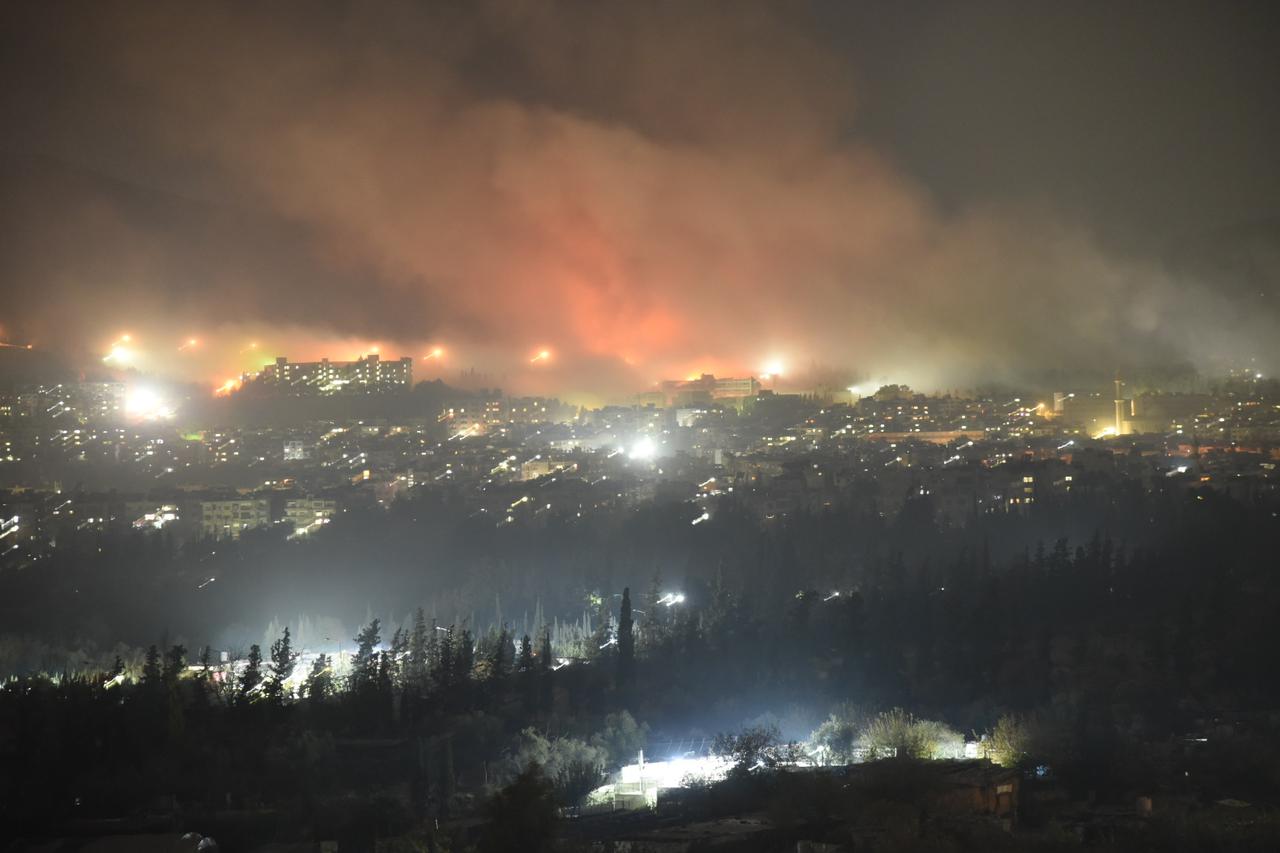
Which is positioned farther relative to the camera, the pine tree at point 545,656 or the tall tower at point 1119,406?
the tall tower at point 1119,406

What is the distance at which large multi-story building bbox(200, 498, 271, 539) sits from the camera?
2744 cm

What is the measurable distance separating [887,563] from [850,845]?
10.8 meters

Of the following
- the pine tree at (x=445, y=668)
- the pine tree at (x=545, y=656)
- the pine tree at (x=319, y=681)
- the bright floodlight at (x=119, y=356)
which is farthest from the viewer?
the bright floodlight at (x=119, y=356)

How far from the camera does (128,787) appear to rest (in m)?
12.4

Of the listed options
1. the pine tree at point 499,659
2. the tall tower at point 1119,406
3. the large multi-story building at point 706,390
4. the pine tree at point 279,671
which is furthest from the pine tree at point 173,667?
the large multi-story building at point 706,390

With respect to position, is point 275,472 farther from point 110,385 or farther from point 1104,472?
point 1104,472

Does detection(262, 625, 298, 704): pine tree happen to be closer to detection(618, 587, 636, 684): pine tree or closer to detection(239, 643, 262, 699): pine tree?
detection(239, 643, 262, 699): pine tree

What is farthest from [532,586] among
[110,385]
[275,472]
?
[110,385]

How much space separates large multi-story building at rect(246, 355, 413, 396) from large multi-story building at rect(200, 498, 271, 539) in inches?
506

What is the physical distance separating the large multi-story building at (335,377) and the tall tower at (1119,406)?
20.4 m

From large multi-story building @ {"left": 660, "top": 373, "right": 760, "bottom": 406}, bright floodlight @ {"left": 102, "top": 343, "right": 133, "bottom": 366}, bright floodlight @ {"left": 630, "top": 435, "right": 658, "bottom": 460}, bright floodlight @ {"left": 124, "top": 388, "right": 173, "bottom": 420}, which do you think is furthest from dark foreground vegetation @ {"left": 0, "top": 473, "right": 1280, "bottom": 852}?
large multi-story building @ {"left": 660, "top": 373, "right": 760, "bottom": 406}

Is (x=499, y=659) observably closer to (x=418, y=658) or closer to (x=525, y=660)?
(x=525, y=660)

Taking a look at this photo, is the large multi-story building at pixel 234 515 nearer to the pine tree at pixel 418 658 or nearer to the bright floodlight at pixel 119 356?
the pine tree at pixel 418 658

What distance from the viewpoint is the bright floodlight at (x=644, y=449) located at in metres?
34.9
